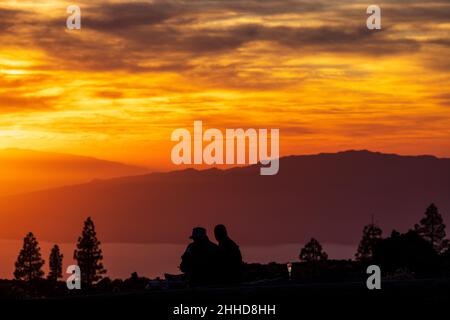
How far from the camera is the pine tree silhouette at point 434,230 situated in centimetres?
12925

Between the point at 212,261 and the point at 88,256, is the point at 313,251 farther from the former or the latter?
the point at 212,261

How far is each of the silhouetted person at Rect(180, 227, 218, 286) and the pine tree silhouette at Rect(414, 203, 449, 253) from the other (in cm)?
10442

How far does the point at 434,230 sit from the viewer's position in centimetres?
13000

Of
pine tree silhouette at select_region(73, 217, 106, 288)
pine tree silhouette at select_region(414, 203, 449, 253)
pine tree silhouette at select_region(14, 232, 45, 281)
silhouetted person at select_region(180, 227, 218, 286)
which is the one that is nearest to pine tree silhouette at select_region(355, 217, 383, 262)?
pine tree silhouette at select_region(414, 203, 449, 253)

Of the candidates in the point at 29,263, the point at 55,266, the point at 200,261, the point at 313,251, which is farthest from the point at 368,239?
the point at 200,261

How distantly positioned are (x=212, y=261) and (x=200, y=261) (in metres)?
0.30

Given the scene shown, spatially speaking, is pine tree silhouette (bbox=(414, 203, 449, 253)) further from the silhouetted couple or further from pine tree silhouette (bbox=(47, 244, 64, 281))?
the silhouetted couple

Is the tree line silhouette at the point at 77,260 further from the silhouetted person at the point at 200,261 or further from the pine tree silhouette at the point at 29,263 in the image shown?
the silhouetted person at the point at 200,261

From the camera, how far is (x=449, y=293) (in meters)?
20.5

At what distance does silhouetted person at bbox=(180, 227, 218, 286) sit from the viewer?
25281mm
